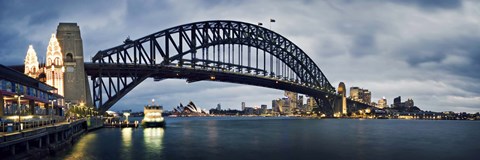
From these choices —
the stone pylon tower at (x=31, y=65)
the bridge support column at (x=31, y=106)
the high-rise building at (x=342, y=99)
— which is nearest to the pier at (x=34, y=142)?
the bridge support column at (x=31, y=106)

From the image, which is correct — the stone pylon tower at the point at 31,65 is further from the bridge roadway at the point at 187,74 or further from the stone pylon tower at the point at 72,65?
the bridge roadway at the point at 187,74

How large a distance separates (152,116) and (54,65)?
23118 mm

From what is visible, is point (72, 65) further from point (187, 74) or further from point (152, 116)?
point (187, 74)

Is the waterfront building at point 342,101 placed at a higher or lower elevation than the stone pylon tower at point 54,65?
lower

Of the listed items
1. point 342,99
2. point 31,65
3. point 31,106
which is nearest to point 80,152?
point 31,106

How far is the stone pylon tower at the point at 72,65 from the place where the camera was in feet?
239

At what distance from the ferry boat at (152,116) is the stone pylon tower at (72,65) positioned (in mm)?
14895

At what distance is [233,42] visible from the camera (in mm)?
117312

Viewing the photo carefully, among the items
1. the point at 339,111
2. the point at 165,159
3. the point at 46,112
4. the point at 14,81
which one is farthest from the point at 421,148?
the point at 339,111

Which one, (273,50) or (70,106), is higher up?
(273,50)

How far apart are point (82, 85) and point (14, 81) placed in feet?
99.0

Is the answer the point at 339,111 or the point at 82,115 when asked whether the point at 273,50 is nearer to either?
the point at 339,111

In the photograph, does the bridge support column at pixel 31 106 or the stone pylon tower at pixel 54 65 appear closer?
the bridge support column at pixel 31 106

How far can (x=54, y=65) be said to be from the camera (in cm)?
6950
